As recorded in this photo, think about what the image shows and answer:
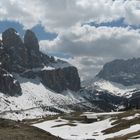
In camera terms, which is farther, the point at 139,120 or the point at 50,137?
the point at 139,120

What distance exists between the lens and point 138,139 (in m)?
70.1

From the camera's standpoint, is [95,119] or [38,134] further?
[95,119]

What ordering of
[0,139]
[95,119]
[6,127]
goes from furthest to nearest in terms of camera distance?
[95,119]
[6,127]
[0,139]

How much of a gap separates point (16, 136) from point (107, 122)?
102673 millimetres

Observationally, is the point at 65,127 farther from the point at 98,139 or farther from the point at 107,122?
the point at 98,139

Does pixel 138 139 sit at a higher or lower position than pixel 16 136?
lower

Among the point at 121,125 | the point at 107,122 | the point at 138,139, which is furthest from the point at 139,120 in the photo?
the point at 138,139

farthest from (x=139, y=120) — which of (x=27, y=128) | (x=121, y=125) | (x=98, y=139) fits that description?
(x=27, y=128)

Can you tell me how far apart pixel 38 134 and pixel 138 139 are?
102 ft

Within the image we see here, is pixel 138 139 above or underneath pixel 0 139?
underneath

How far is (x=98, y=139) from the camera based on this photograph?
99250 millimetres

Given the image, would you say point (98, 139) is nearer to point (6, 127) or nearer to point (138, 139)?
point (138, 139)

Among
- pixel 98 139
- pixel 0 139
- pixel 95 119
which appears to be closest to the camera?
pixel 0 139

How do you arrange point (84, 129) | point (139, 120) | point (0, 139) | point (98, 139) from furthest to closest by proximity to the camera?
point (84, 129) < point (139, 120) < point (98, 139) < point (0, 139)
